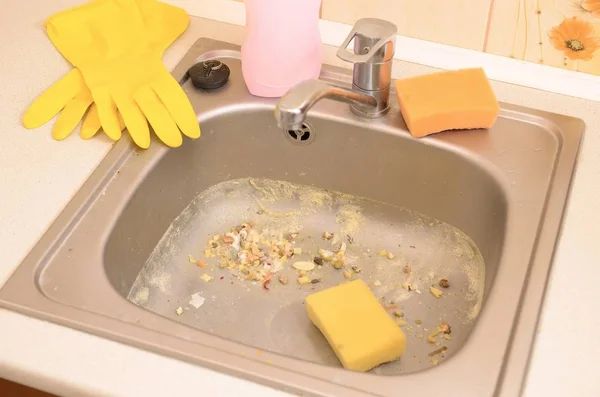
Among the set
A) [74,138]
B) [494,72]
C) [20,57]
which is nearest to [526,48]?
[494,72]

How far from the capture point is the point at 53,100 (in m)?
0.96

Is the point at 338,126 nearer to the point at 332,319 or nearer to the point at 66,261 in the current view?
the point at 332,319

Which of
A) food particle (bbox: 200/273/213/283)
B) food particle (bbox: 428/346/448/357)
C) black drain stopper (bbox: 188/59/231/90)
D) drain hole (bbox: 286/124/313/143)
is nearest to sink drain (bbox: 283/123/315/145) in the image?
drain hole (bbox: 286/124/313/143)

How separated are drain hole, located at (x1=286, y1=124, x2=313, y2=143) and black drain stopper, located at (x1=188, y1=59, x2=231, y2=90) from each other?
0.41 ft

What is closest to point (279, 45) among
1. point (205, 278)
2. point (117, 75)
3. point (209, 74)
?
point (209, 74)

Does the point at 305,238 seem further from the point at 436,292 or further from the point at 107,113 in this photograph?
the point at 107,113

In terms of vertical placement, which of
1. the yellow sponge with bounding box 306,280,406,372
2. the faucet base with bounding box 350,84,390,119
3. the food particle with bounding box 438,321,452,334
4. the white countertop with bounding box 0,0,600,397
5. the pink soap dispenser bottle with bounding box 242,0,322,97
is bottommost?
the food particle with bounding box 438,321,452,334

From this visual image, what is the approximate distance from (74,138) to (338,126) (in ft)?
1.18

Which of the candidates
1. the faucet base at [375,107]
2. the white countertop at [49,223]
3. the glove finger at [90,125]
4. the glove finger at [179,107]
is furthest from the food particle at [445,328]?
the glove finger at [90,125]

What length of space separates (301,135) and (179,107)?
0.60ft

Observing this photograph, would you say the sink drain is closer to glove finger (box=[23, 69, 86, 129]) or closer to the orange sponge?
the orange sponge

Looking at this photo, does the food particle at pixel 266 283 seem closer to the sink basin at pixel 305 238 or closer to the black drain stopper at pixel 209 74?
the sink basin at pixel 305 238

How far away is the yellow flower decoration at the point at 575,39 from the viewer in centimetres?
99

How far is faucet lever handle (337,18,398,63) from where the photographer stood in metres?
0.88
